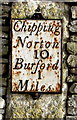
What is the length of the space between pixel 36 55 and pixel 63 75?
13.5 inches

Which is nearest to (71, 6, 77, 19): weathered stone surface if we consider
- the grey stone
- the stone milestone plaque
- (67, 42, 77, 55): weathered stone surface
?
the stone milestone plaque

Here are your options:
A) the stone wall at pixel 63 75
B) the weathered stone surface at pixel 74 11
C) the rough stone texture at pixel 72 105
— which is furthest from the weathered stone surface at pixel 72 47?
the rough stone texture at pixel 72 105

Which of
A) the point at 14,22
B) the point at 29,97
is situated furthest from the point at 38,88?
the point at 14,22

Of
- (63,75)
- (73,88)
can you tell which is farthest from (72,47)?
(73,88)

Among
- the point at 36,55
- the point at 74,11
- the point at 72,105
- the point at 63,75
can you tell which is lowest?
the point at 72,105

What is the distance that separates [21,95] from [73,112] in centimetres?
56

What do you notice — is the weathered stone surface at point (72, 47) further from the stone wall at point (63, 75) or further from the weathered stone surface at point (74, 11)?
the weathered stone surface at point (74, 11)

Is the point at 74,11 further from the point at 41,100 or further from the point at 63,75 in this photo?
the point at 41,100

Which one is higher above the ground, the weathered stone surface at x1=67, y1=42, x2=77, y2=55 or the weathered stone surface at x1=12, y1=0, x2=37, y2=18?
the weathered stone surface at x1=12, y1=0, x2=37, y2=18

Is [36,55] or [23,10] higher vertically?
[23,10]

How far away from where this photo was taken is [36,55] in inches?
268

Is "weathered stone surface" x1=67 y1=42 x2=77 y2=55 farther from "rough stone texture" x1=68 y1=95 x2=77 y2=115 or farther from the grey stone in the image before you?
"rough stone texture" x1=68 y1=95 x2=77 y2=115

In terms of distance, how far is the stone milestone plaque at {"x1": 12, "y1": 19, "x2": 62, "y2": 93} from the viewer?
6809 millimetres

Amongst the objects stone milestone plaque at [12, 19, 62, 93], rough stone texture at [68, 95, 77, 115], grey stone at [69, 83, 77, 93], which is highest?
stone milestone plaque at [12, 19, 62, 93]
